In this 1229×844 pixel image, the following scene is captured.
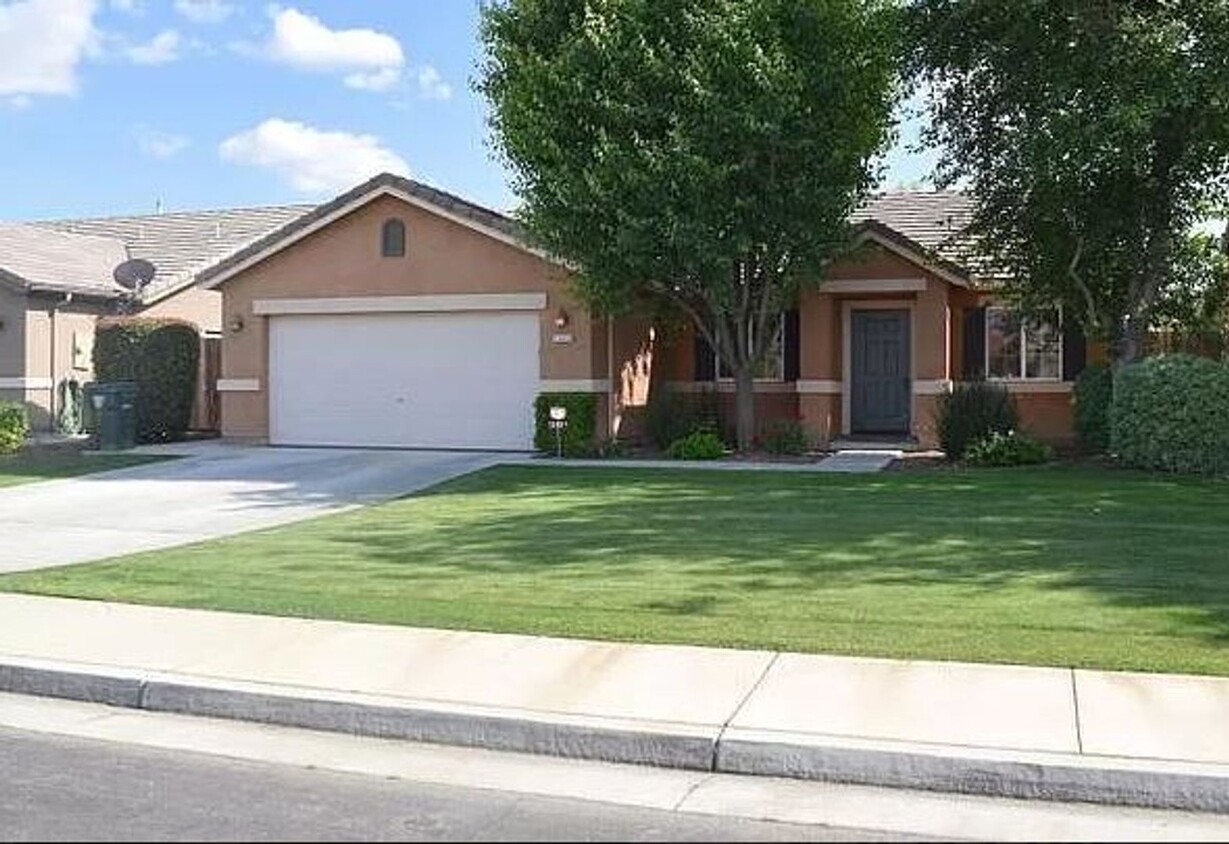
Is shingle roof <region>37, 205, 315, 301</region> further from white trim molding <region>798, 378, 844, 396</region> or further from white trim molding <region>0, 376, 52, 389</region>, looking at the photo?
white trim molding <region>798, 378, 844, 396</region>

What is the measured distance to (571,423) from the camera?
2161 centimetres

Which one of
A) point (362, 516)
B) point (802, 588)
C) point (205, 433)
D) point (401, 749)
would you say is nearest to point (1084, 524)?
point (802, 588)

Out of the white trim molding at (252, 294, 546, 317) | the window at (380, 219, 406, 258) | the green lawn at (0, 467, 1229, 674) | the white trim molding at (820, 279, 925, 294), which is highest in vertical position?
the window at (380, 219, 406, 258)

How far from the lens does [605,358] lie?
886 inches

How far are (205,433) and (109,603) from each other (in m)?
16.8

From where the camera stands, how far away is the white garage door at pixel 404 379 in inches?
899

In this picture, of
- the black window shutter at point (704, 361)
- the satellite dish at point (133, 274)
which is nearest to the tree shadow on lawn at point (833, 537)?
the black window shutter at point (704, 361)

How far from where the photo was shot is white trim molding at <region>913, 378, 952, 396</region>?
2270cm

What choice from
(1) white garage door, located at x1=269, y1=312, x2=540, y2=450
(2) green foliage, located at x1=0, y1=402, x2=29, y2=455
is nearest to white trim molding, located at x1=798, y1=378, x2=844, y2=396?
(1) white garage door, located at x1=269, y1=312, x2=540, y2=450

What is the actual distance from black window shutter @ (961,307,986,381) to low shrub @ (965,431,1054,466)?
4.60 meters

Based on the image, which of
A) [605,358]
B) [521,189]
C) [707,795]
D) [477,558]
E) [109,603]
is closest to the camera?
[707,795]

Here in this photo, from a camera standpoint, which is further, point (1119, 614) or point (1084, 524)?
point (1084, 524)

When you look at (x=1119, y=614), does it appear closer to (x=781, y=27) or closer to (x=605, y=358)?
(x=781, y=27)

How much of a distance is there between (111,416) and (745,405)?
10484 millimetres
